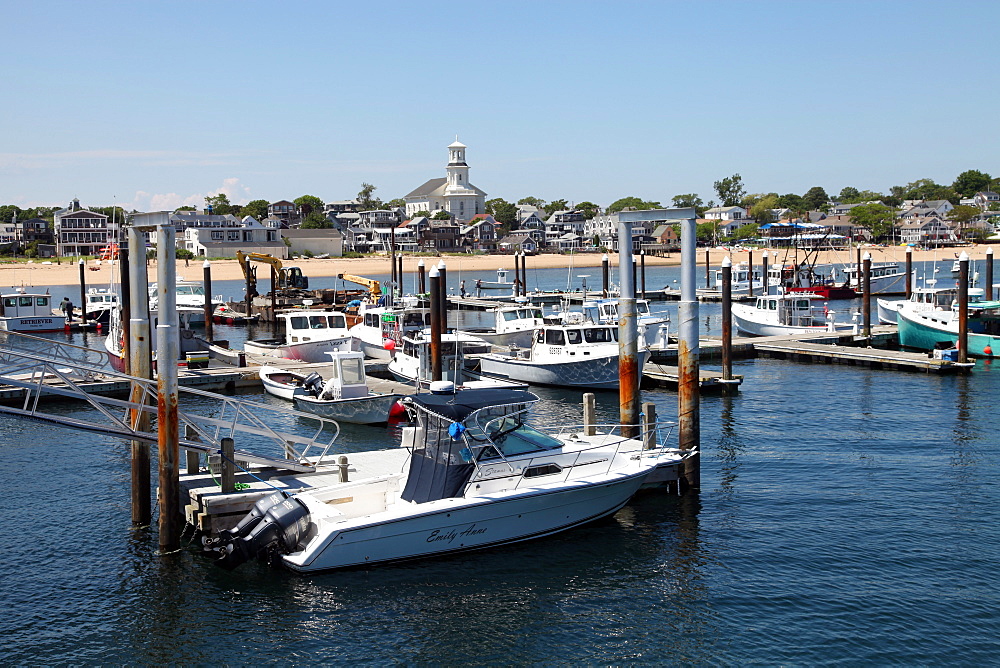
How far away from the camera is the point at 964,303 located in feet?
119

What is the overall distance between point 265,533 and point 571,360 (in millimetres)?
18518

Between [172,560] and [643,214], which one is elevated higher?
[643,214]

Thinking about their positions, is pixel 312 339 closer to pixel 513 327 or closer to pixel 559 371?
pixel 513 327

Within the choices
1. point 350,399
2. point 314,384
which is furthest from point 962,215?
point 350,399

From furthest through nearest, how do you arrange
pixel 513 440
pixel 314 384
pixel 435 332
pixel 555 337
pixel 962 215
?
pixel 962 215 < pixel 555 337 < pixel 435 332 < pixel 314 384 < pixel 513 440

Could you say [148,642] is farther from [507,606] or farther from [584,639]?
[584,639]

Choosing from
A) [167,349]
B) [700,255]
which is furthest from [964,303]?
[700,255]

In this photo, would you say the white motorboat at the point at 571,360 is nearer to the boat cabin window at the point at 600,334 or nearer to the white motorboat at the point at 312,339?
the boat cabin window at the point at 600,334

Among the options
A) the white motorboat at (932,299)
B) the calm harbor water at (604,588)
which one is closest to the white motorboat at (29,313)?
the calm harbor water at (604,588)

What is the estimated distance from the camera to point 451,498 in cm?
1628

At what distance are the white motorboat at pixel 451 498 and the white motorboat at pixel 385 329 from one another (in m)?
20.8

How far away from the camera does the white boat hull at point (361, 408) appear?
27203mm

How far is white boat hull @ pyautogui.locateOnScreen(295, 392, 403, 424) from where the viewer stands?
27203mm

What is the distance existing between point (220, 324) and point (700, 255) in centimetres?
10587
